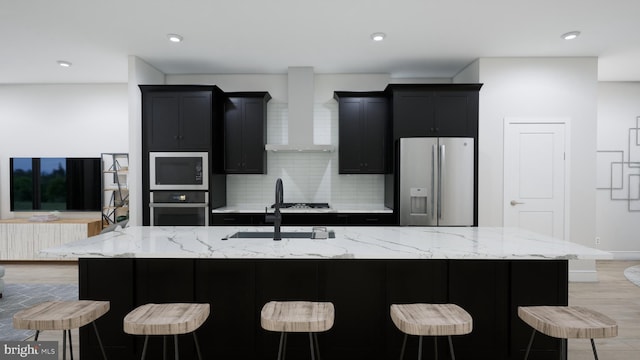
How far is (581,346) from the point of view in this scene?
2895 mm

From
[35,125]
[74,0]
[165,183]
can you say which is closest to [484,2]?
[74,0]

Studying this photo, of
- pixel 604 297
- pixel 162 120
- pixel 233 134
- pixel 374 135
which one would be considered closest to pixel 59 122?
pixel 162 120

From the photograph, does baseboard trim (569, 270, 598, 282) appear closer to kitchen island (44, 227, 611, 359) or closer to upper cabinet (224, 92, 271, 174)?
kitchen island (44, 227, 611, 359)

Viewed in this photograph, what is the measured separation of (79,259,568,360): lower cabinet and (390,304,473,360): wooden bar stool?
1.27 ft

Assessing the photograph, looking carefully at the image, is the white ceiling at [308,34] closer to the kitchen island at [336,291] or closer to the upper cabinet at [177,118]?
the upper cabinet at [177,118]

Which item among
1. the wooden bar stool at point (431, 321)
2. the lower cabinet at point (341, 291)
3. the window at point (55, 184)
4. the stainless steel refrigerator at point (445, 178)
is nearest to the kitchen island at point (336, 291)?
the lower cabinet at point (341, 291)

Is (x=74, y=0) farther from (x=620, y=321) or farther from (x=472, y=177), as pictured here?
(x=620, y=321)

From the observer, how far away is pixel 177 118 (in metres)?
4.57

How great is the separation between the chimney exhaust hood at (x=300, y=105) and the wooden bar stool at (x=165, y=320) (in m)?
3.27

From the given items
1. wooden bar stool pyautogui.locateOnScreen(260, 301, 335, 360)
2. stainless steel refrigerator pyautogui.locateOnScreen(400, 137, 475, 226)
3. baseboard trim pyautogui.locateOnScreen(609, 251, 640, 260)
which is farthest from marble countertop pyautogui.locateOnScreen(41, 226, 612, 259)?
baseboard trim pyautogui.locateOnScreen(609, 251, 640, 260)

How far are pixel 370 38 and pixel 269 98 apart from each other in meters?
1.84

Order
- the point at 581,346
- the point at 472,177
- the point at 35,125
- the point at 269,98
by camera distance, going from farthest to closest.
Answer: the point at 35,125
the point at 269,98
the point at 472,177
the point at 581,346

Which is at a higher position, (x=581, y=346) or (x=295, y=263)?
(x=295, y=263)

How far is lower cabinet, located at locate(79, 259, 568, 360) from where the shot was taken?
232 cm
